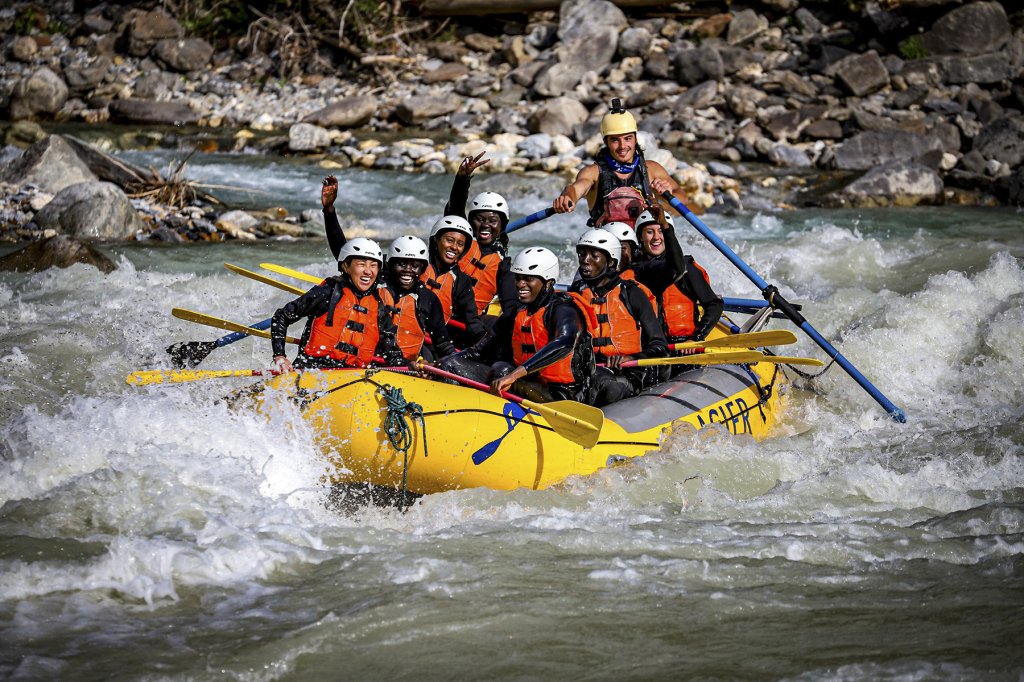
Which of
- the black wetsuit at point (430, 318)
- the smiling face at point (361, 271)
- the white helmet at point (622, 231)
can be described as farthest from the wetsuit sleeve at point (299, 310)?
the white helmet at point (622, 231)

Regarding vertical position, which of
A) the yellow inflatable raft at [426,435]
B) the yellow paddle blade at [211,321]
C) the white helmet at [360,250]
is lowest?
the yellow inflatable raft at [426,435]

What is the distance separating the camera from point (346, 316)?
5.40m

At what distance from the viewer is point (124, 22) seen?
19.1 meters

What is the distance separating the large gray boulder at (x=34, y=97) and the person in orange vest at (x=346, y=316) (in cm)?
1318

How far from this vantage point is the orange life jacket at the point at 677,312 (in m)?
6.36

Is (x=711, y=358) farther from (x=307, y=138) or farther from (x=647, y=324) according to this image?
(x=307, y=138)

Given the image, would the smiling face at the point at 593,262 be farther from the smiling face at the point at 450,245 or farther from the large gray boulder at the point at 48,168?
the large gray boulder at the point at 48,168

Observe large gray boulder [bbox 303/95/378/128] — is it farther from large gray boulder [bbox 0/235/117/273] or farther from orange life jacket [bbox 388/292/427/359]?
orange life jacket [bbox 388/292/427/359]

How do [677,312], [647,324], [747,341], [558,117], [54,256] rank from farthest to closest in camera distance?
[558,117]
[54,256]
[677,312]
[747,341]
[647,324]

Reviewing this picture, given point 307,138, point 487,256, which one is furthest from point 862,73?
point 487,256

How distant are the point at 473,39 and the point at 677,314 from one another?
1313cm

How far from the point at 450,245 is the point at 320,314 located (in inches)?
39.8

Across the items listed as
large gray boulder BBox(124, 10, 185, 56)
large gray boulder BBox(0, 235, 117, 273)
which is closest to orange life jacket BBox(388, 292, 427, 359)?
large gray boulder BBox(0, 235, 117, 273)

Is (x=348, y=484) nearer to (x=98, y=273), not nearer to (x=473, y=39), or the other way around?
(x=98, y=273)
